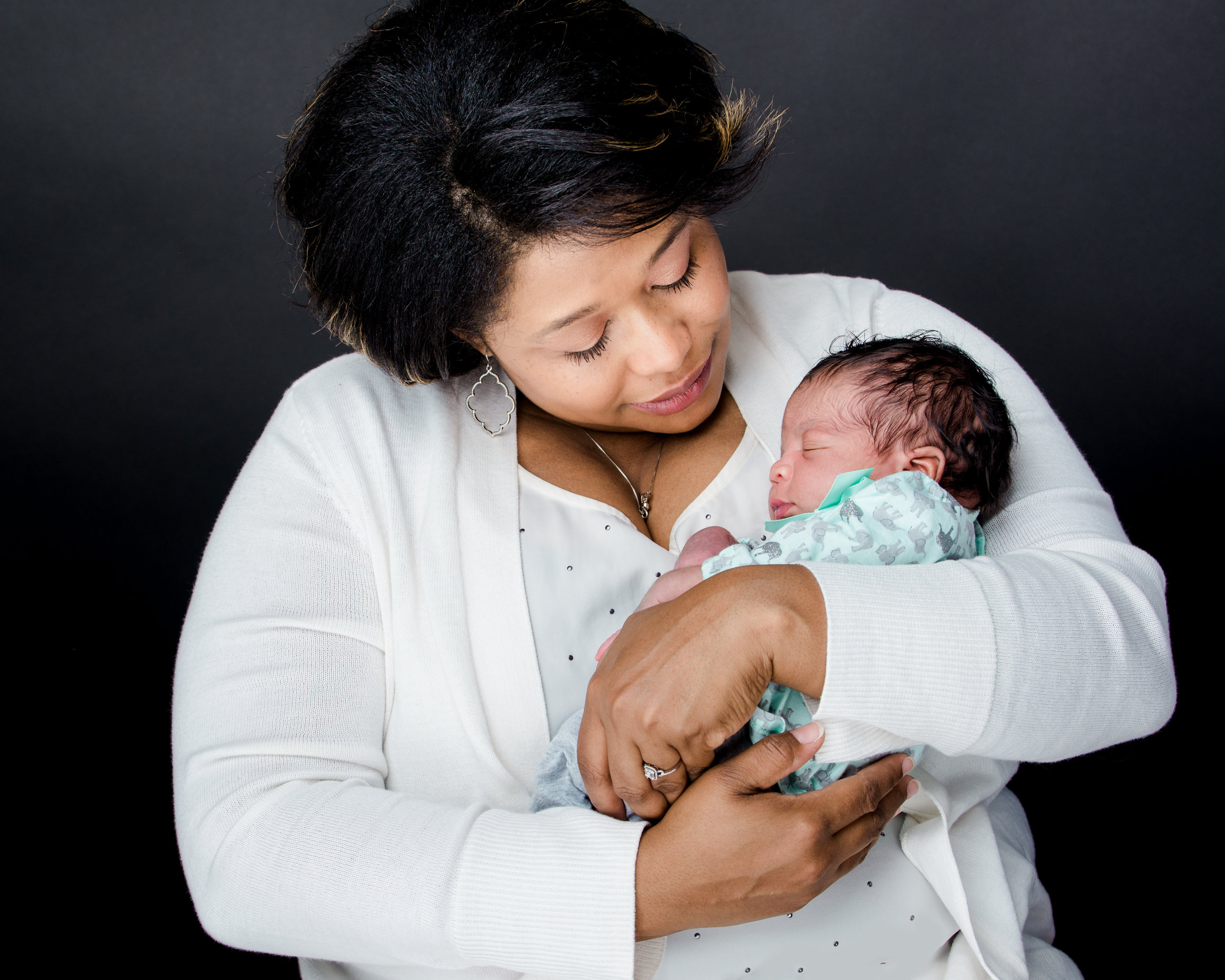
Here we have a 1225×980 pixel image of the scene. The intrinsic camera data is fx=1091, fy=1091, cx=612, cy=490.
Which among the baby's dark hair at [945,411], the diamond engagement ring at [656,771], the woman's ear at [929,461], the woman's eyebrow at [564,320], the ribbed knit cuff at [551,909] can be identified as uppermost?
the woman's eyebrow at [564,320]

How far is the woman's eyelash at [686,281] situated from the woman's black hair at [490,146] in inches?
3.0

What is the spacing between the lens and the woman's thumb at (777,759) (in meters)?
1.30

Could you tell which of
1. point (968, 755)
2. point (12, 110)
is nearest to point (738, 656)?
point (968, 755)

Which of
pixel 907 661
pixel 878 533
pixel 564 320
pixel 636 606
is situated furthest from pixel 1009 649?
pixel 564 320

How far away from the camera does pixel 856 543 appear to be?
4.62 feet

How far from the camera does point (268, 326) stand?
2.94 m

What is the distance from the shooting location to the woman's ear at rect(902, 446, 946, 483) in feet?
4.96

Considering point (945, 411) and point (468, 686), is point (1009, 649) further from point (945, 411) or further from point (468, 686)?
point (468, 686)

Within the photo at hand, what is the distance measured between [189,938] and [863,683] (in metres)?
1.77

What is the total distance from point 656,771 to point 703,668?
160mm

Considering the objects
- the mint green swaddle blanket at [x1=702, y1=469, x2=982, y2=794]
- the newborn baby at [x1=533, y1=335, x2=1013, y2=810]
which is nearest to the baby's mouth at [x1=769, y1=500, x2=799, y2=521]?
the newborn baby at [x1=533, y1=335, x2=1013, y2=810]

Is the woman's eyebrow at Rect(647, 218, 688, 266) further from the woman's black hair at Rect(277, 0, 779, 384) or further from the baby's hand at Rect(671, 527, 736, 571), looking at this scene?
the baby's hand at Rect(671, 527, 736, 571)

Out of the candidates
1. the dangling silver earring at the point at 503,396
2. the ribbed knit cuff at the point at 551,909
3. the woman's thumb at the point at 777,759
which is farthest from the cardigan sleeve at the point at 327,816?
the dangling silver earring at the point at 503,396

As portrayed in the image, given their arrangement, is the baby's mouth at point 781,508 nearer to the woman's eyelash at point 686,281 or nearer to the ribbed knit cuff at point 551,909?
the woman's eyelash at point 686,281
